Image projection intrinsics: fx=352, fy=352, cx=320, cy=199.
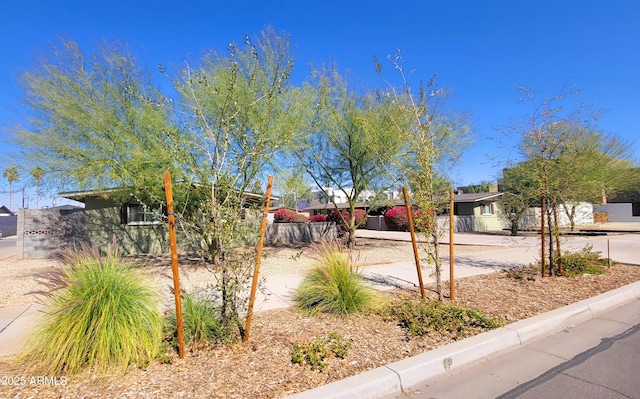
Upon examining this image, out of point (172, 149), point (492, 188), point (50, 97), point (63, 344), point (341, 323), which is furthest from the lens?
point (492, 188)

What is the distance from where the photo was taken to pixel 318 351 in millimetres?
3781

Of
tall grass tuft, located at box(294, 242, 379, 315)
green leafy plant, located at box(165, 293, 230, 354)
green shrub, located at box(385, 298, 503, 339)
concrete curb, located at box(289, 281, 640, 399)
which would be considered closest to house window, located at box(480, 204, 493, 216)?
concrete curb, located at box(289, 281, 640, 399)

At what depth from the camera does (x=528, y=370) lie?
367 centimetres

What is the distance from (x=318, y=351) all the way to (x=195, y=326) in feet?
4.64

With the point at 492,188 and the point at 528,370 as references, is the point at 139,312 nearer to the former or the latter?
the point at 528,370

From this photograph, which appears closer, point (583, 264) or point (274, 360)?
point (274, 360)

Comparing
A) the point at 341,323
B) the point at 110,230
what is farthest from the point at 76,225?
the point at 341,323

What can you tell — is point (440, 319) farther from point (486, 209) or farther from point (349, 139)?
point (486, 209)

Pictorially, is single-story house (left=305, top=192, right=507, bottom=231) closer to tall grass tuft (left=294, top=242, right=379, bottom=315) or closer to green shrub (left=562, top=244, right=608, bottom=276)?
green shrub (left=562, top=244, right=608, bottom=276)

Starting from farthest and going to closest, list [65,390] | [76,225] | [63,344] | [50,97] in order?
1. [76,225]
2. [50,97]
3. [63,344]
4. [65,390]

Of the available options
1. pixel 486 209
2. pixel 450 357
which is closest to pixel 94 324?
pixel 450 357

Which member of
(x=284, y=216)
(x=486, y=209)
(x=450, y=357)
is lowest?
(x=450, y=357)

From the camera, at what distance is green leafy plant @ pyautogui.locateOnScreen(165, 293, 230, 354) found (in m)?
3.92

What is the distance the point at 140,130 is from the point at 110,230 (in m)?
7.12
